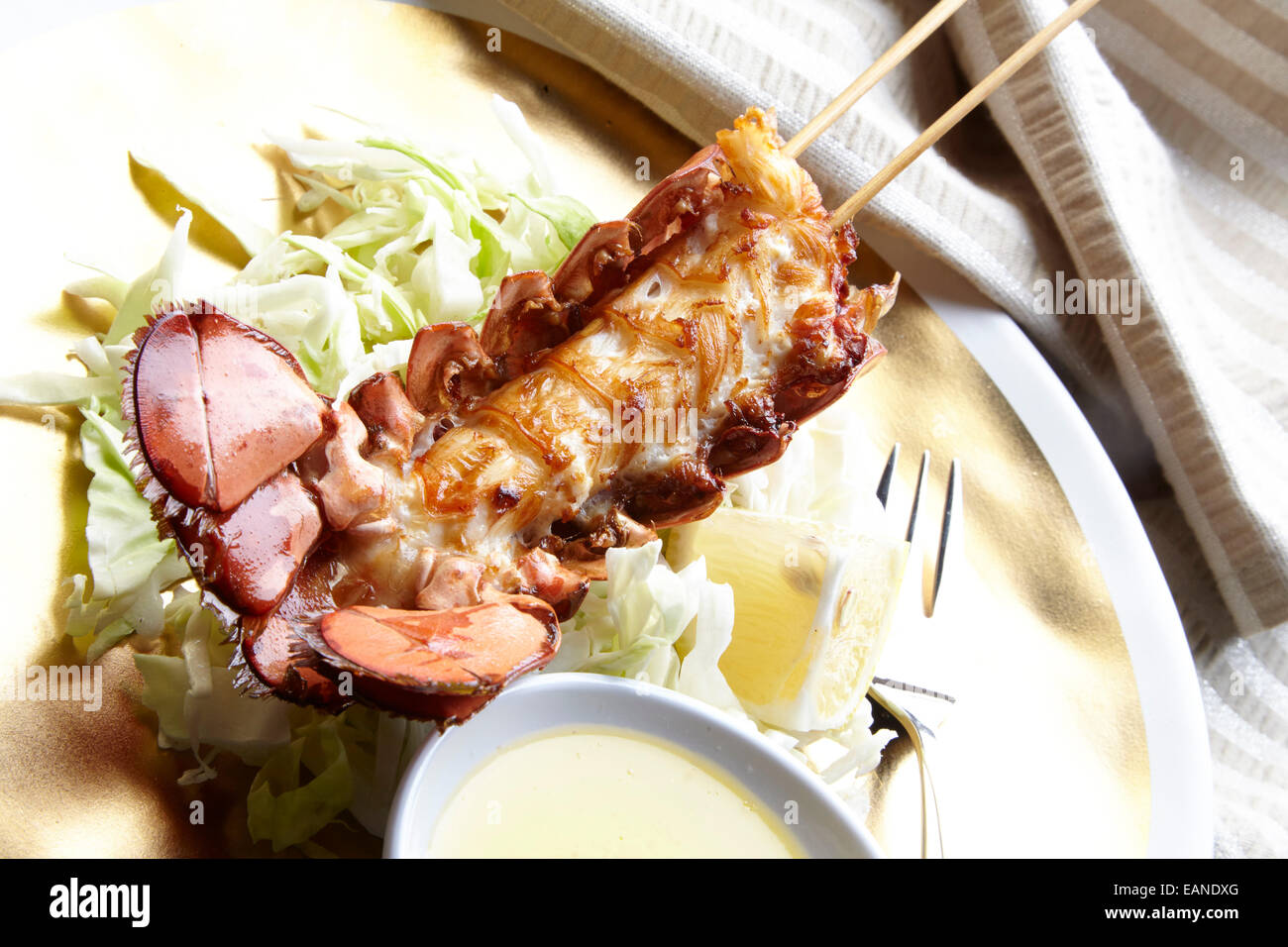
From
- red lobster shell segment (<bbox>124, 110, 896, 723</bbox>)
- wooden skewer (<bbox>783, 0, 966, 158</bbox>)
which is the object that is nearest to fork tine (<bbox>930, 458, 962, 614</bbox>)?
red lobster shell segment (<bbox>124, 110, 896, 723</bbox>)

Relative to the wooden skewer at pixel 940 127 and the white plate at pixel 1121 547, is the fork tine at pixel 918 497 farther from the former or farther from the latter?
the wooden skewer at pixel 940 127

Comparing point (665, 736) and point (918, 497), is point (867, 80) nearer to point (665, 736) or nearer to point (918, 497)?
point (918, 497)

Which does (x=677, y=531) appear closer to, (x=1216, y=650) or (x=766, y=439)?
(x=766, y=439)

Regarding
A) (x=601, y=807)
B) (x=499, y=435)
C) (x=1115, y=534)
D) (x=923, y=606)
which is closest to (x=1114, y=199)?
(x=1115, y=534)

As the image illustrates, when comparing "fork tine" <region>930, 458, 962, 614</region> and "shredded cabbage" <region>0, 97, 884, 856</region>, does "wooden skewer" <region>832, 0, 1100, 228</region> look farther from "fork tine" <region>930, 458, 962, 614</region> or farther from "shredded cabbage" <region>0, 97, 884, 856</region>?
"fork tine" <region>930, 458, 962, 614</region>

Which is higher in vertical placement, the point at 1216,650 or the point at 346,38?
the point at 346,38
